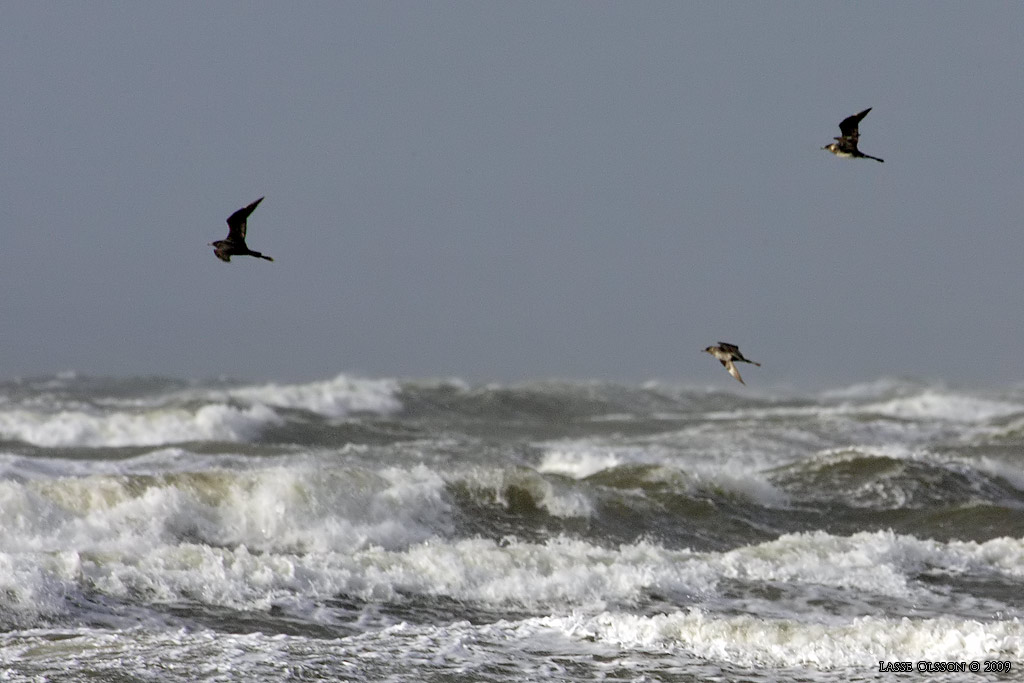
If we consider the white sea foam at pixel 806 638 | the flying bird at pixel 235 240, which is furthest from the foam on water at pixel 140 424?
the white sea foam at pixel 806 638

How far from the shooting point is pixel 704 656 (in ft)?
25.8

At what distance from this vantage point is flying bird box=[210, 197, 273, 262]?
31.7 ft

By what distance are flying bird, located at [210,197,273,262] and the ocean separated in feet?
7.60

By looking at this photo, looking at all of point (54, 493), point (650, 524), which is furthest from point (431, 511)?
point (54, 493)

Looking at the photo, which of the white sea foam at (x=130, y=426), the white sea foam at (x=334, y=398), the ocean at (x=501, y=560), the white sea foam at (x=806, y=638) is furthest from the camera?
the white sea foam at (x=334, y=398)

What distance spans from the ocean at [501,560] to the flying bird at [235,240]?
7.60 ft

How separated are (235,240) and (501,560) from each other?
10.9 ft

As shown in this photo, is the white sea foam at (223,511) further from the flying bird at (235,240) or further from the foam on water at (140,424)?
the foam on water at (140,424)

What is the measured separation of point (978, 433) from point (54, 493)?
57.9ft

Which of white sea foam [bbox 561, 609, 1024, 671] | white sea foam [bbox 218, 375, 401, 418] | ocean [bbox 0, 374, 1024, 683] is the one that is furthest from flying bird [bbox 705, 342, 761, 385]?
white sea foam [bbox 218, 375, 401, 418]

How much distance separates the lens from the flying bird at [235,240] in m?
9.65

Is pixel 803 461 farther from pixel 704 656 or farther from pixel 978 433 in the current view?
pixel 704 656

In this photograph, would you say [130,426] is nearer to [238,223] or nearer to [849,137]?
[238,223]

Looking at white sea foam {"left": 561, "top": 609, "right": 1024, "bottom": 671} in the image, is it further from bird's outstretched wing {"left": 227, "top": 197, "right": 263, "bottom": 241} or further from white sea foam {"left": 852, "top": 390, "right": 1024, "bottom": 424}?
white sea foam {"left": 852, "top": 390, "right": 1024, "bottom": 424}
